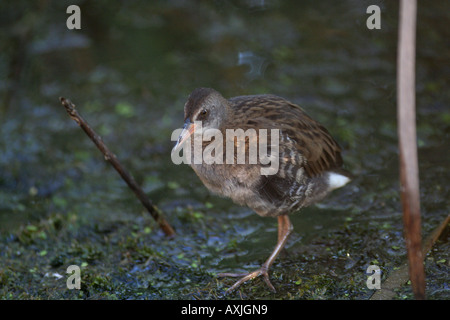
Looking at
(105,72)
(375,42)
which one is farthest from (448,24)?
(105,72)

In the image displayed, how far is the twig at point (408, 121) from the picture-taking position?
2.99 meters

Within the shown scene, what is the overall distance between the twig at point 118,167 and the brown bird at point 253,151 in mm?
579

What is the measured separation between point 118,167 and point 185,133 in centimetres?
75

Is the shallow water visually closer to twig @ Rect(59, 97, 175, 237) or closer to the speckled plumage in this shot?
twig @ Rect(59, 97, 175, 237)

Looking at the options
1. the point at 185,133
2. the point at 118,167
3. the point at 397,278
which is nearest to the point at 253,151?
the point at 185,133


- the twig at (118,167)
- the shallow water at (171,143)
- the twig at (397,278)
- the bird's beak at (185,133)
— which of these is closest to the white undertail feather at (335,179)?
the shallow water at (171,143)

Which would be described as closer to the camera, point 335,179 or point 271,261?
point 271,261

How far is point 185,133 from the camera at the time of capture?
434 centimetres

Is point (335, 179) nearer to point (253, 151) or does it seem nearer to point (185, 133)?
point (253, 151)

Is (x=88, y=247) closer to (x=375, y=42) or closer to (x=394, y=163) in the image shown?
(x=394, y=163)

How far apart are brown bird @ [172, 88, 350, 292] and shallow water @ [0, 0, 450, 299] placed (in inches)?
23.4

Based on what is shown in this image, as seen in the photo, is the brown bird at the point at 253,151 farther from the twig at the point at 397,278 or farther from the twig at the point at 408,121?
the twig at the point at 408,121

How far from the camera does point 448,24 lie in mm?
7586
